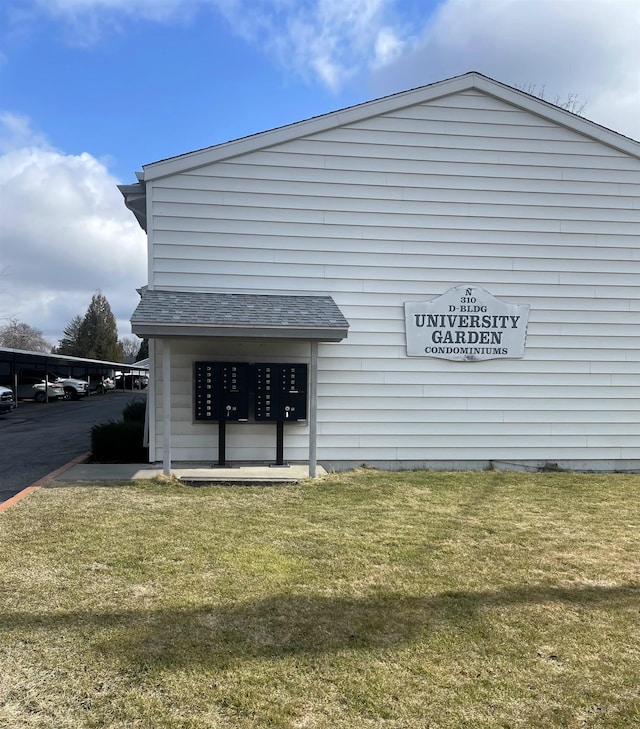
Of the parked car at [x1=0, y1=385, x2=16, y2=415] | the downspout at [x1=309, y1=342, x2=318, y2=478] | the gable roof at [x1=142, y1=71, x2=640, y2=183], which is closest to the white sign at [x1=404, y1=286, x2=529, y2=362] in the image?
the downspout at [x1=309, y1=342, x2=318, y2=478]

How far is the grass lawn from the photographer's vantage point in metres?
2.67

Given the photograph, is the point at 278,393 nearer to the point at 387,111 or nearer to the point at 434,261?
the point at 434,261

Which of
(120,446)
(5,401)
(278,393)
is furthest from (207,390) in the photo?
(5,401)

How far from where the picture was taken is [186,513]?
236 inches

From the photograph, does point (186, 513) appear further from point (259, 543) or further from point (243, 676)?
point (243, 676)

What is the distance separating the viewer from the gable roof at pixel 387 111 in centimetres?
826

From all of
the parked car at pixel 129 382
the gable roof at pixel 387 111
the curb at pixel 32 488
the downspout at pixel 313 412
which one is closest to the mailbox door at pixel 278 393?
the downspout at pixel 313 412

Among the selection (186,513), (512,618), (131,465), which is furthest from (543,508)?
(131,465)

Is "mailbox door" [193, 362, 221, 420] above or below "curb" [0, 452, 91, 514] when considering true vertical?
above

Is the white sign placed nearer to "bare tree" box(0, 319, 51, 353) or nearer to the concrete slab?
the concrete slab

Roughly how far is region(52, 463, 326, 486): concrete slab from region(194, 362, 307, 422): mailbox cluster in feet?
2.37

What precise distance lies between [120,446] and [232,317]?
10.1 ft

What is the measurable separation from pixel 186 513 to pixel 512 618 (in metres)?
3.56

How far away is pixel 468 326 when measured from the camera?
8.88 meters
